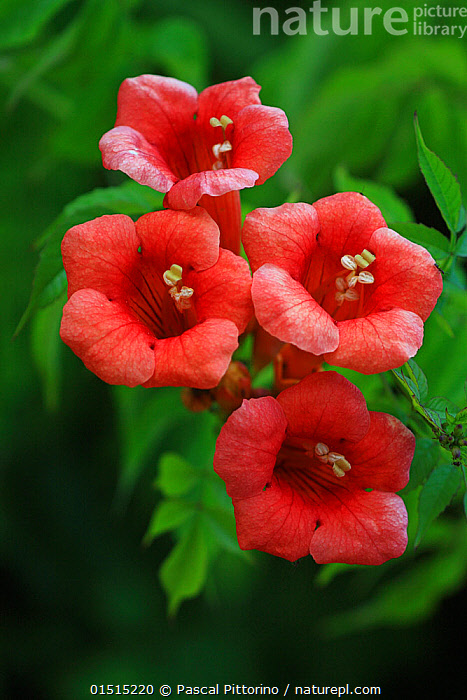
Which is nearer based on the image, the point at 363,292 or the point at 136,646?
the point at 363,292

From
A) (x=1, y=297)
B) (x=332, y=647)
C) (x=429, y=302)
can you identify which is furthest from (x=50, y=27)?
(x=332, y=647)

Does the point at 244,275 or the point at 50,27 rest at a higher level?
the point at 50,27

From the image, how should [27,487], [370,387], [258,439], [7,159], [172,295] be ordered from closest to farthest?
[258,439]
[172,295]
[370,387]
[7,159]
[27,487]

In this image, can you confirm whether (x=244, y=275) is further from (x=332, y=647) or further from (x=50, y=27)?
(x=332, y=647)

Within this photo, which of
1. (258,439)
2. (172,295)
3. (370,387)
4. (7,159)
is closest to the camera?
(258,439)

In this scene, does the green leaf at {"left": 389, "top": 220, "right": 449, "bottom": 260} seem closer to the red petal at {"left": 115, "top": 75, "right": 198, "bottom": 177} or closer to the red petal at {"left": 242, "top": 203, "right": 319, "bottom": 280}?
the red petal at {"left": 242, "top": 203, "right": 319, "bottom": 280}

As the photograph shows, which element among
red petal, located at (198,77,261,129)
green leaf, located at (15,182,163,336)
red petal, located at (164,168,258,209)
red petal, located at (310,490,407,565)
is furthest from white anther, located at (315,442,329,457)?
red petal, located at (198,77,261,129)

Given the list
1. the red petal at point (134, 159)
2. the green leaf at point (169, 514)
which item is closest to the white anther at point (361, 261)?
the red petal at point (134, 159)
